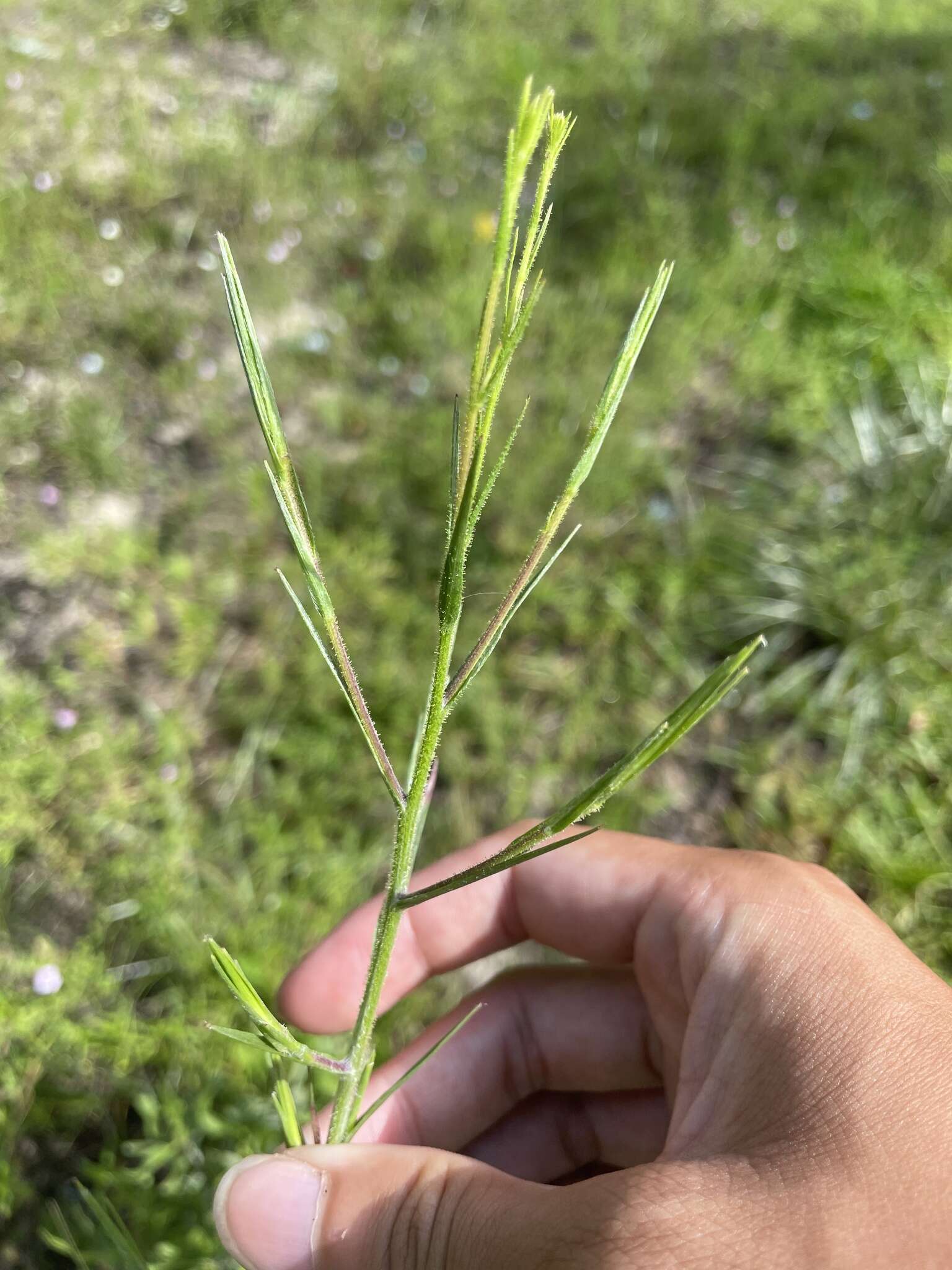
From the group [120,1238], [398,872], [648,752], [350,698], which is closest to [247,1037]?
[398,872]

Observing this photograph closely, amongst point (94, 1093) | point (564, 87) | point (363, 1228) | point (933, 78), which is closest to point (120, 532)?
point (94, 1093)

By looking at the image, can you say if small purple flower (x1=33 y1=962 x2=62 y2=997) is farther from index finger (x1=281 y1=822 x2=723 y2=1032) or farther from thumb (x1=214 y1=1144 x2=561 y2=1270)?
thumb (x1=214 y1=1144 x2=561 y2=1270)

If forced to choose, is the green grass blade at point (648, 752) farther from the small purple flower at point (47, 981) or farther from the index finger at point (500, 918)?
the small purple flower at point (47, 981)

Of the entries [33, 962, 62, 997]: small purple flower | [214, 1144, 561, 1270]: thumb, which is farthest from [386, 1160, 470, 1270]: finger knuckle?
[33, 962, 62, 997]: small purple flower

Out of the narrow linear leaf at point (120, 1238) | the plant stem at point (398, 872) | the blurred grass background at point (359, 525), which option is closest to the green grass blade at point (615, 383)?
the plant stem at point (398, 872)

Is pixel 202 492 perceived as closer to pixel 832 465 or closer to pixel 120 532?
pixel 120 532

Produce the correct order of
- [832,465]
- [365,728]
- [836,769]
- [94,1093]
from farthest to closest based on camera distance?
[832,465] → [836,769] → [94,1093] → [365,728]
